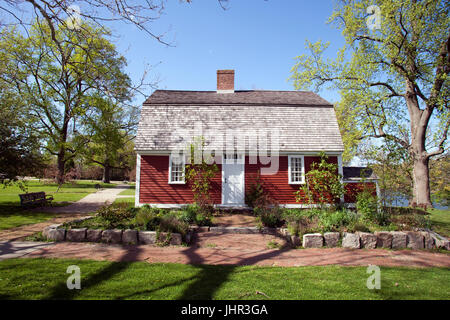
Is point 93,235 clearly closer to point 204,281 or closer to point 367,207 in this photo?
point 204,281

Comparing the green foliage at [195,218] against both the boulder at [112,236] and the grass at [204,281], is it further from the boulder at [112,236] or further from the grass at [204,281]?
the grass at [204,281]

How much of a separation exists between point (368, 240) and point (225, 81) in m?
12.5

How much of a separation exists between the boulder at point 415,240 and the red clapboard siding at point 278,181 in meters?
5.32

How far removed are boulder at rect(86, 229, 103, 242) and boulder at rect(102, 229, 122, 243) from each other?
13 centimetres

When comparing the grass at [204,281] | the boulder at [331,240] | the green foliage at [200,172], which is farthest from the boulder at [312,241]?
the green foliage at [200,172]

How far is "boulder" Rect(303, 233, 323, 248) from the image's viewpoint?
21.4 ft

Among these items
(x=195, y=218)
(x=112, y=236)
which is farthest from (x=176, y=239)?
(x=112, y=236)

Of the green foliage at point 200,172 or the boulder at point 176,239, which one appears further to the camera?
the green foliage at point 200,172

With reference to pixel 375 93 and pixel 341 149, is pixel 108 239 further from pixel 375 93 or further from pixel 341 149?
pixel 375 93

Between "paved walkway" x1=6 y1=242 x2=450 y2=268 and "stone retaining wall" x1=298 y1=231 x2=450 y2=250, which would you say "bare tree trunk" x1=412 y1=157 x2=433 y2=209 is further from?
"paved walkway" x1=6 y1=242 x2=450 y2=268

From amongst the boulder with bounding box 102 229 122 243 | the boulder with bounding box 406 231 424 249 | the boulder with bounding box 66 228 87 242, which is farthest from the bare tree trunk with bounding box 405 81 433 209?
the boulder with bounding box 66 228 87 242

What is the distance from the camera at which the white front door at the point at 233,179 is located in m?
11.5

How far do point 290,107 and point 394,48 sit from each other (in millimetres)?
8042
